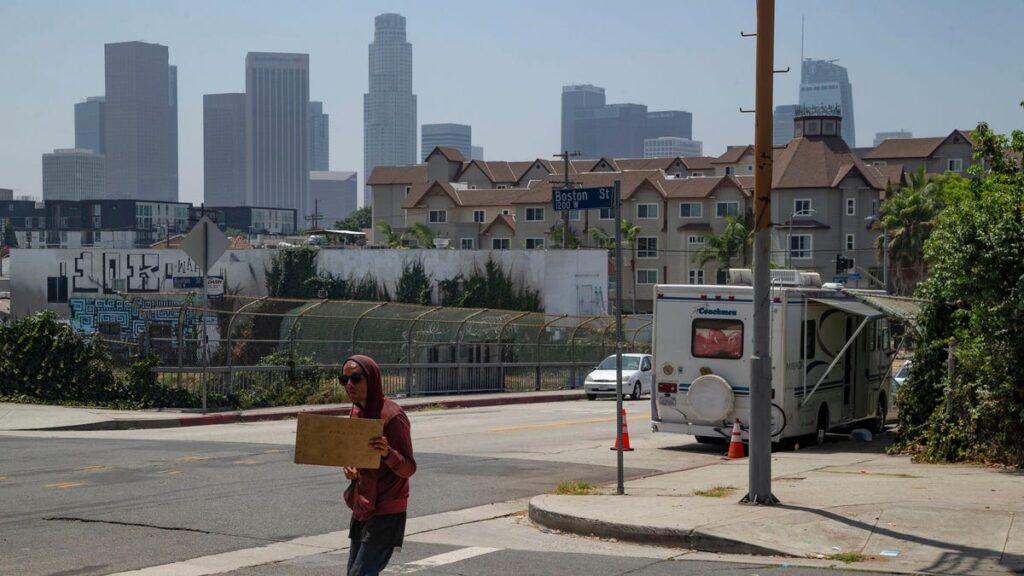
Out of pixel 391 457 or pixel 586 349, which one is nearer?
pixel 391 457

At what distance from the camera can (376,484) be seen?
7.27 m

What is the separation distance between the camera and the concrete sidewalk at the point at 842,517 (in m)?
10.3

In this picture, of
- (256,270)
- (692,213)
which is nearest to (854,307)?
(256,270)

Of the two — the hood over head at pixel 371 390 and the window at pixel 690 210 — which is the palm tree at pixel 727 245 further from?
the hood over head at pixel 371 390

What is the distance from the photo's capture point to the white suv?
36469 millimetres

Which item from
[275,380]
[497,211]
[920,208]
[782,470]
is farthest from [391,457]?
[497,211]

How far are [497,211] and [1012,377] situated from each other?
84.4 meters

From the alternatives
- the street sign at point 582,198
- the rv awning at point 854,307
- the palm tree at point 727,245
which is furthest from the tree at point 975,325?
the palm tree at point 727,245

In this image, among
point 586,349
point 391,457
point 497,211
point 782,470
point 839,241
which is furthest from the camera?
point 497,211

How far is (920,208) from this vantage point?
69.9m

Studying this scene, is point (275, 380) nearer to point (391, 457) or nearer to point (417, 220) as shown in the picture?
point (391, 457)

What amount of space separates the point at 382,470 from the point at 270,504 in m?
6.52

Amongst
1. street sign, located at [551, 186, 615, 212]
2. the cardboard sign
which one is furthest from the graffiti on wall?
the cardboard sign

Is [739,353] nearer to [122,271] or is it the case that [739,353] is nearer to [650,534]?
[650,534]
